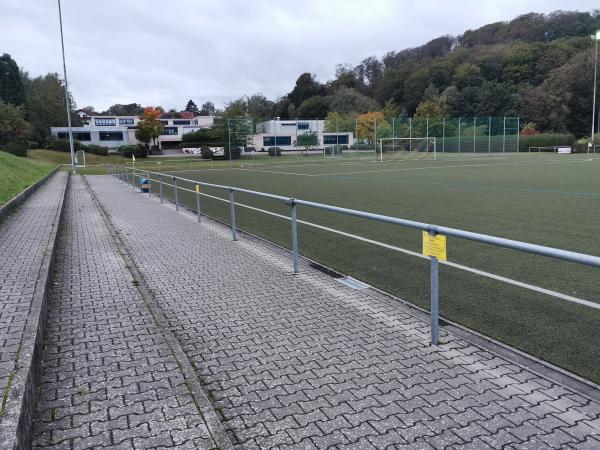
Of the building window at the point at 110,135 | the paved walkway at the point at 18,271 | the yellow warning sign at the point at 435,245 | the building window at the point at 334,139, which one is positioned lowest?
the paved walkway at the point at 18,271

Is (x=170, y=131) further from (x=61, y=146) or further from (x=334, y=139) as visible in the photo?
(x=334, y=139)

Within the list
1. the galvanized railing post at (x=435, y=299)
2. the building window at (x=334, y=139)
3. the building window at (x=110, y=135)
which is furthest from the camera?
the building window at (x=110, y=135)

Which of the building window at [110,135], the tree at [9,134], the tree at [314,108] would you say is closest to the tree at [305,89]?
the tree at [314,108]

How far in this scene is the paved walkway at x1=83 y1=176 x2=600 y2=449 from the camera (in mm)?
2887

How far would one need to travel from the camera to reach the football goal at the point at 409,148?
2115 inches

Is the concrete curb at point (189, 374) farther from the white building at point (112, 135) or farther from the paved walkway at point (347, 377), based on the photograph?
the white building at point (112, 135)

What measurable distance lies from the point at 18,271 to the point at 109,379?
3317mm

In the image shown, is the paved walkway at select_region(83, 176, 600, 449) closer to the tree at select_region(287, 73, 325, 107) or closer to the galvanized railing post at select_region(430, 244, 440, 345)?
the galvanized railing post at select_region(430, 244, 440, 345)

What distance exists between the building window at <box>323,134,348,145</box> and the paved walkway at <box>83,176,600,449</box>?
2573 inches

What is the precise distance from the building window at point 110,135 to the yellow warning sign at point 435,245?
93002 millimetres

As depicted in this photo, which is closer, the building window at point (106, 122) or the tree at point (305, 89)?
the building window at point (106, 122)

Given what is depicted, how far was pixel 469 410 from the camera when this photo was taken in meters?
3.12

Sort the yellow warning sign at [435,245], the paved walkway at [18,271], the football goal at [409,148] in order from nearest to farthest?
the paved walkway at [18,271] < the yellow warning sign at [435,245] < the football goal at [409,148]

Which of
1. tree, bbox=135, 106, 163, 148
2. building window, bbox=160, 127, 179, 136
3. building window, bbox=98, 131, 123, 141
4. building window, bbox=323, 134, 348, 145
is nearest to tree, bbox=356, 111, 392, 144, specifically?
building window, bbox=323, 134, 348, 145
